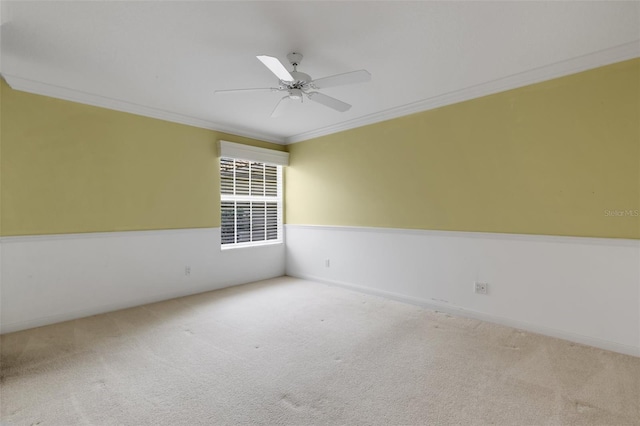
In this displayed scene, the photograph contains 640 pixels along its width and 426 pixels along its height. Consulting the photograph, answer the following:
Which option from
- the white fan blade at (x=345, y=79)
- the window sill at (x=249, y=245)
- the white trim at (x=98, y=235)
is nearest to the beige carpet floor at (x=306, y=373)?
the white trim at (x=98, y=235)

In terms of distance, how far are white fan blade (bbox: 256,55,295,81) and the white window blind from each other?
2.38 m

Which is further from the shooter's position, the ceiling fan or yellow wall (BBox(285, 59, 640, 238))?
yellow wall (BBox(285, 59, 640, 238))

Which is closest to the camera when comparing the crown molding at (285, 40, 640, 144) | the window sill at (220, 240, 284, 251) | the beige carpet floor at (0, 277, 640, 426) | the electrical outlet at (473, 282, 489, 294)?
the beige carpet floor at (0, 277, 640, 426)

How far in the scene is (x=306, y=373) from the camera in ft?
6.98

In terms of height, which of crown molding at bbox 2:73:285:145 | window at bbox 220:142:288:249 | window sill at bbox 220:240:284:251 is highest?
crown molding at bbox 2:73:285:145

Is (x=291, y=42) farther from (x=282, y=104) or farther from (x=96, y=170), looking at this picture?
(x=96, y=170)

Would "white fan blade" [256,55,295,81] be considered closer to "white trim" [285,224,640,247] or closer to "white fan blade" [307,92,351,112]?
"white fan blade" [307,92,351,112]

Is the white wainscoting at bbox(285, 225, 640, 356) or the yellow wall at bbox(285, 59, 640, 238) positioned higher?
the yellow wall at bbox(285, 59, 640, 238)

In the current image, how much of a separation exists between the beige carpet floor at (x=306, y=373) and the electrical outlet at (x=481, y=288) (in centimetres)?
33

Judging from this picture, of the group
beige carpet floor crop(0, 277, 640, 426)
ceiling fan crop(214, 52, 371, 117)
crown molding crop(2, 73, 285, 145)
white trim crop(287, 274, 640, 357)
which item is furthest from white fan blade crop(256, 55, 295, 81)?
white trim crop(287, 274, 640, 357)

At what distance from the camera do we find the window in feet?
14.6

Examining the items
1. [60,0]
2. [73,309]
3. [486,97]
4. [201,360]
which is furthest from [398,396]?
[73,309]

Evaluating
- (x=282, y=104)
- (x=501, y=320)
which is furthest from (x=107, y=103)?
(x=501, y=320)

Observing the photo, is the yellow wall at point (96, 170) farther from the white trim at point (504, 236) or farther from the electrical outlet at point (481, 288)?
the electrical outlet at point (481, 288)
